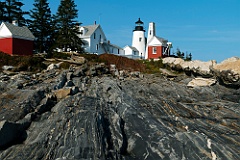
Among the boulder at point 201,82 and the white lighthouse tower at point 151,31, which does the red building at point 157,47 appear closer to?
the white lighthouse tower at point 151,31

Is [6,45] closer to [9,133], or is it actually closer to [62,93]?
[62,93]

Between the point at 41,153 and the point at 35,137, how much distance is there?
41.8 inches

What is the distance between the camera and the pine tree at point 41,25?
43.2 m

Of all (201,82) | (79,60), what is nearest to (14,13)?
(79,60)

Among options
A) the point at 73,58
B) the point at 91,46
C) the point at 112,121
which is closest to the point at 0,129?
the point at 112,121

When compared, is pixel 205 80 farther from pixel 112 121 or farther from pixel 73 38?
pixel 73 38

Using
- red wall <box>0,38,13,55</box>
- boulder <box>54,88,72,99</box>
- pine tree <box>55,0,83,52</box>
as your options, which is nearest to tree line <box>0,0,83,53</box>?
pine tree <box>55,0,83,52</box>

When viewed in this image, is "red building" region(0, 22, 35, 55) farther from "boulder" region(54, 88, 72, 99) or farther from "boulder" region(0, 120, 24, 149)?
"boulder" region(0, 120, 24, 149)

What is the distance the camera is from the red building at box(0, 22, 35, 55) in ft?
106

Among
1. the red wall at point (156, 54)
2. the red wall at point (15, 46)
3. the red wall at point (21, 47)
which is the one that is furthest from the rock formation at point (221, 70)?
the red wall at point (156, 54)

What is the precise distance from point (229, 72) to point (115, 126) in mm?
12686

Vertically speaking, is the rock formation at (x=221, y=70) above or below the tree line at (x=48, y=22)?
below

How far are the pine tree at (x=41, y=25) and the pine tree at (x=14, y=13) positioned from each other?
80.7 inches

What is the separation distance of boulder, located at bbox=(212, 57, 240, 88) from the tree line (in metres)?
25.7
